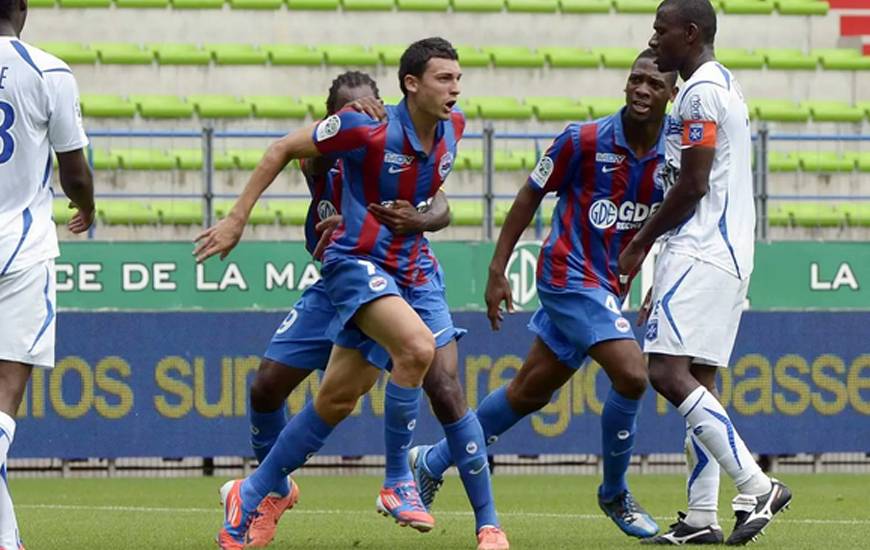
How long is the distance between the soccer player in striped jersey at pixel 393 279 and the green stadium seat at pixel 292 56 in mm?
12033

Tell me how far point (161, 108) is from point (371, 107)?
11.5m

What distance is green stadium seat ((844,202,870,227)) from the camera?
18.3 metres

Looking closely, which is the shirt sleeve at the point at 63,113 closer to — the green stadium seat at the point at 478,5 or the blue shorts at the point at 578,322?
the blue shorts at the point at 578,322

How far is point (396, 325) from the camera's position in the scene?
24.0ft

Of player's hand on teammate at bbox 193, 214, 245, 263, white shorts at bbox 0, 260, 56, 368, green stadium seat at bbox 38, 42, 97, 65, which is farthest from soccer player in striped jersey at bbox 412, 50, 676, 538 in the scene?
green stadium seat at bbox 38, 42, 97, 65

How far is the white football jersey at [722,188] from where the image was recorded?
7.55 meters

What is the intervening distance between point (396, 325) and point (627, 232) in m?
1.71

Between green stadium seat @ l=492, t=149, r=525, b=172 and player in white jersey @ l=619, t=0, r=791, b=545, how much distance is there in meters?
10.0

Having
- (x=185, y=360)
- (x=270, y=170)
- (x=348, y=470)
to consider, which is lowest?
(x=348, y=470)

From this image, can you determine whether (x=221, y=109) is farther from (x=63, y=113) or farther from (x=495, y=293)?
(x=63, y=113)

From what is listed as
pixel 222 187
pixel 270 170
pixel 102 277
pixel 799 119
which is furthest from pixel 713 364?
pixel 799 119

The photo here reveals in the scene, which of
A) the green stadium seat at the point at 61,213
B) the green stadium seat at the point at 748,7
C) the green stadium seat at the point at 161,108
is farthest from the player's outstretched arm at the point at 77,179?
the green stadium seat at the point at 748,7

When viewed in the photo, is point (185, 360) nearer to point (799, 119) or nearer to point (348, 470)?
point (348, 470)

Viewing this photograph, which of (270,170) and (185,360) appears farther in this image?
(185,360)
